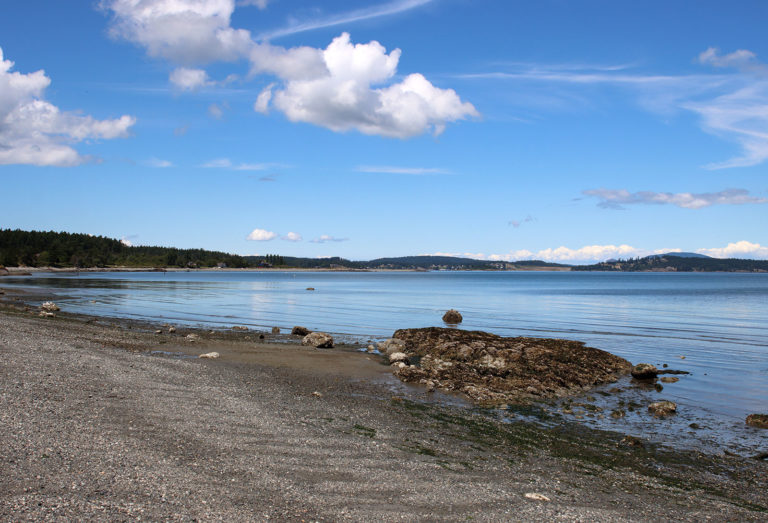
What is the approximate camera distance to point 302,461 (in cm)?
965

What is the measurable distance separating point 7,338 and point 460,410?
60.8 ft

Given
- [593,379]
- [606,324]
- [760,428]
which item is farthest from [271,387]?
[606,324]

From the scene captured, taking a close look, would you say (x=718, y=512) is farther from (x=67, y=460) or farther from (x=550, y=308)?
(x=550, y=308)

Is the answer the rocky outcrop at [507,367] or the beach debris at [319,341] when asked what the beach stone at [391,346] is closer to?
the rocky outcrop at [507,367]

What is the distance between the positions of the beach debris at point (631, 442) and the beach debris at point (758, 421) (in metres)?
4.55

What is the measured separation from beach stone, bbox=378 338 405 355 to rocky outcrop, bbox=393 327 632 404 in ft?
1.17

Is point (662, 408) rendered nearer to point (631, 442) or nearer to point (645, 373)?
point (631, 442)

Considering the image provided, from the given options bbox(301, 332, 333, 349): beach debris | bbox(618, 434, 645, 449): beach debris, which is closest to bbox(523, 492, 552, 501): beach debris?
bbox(618, 434, 645, 449): beach debris

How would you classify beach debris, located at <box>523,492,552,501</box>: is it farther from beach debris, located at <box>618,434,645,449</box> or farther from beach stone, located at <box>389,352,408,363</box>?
beach stone, located at <box>389,352,408,363</box>

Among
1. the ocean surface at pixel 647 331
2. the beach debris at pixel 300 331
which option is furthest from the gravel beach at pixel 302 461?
the beach debris at pixel 300 331

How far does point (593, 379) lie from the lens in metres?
19.9

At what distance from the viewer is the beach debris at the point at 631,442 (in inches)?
491

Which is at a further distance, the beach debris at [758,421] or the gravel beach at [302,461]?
the beach debris at [758,421]

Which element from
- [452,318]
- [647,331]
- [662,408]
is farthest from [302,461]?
[647,331]
